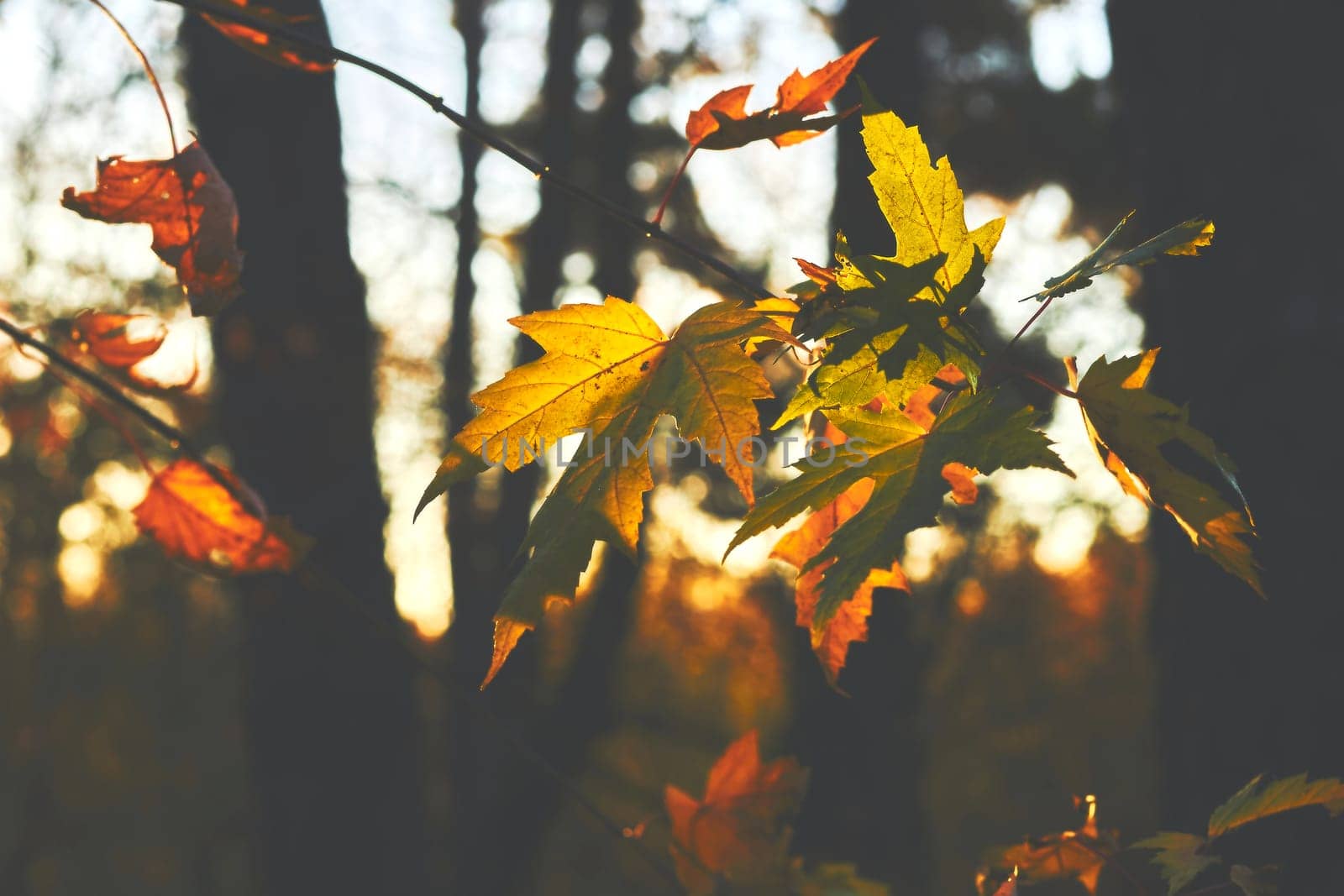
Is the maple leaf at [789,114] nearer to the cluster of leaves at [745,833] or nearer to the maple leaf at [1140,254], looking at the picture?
the maple leaf at [1140,254]

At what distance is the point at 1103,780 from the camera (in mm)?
15391

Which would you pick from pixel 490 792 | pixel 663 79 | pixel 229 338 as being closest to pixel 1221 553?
pixel 229 338

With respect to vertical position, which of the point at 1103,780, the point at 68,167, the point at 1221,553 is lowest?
the point at 1103,780

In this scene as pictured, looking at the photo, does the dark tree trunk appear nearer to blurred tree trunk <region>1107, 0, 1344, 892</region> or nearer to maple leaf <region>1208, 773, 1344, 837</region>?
blurred tree trunk <region>1107, 0, 1344, 892</region>

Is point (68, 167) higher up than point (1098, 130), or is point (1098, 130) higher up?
point (68, 167)

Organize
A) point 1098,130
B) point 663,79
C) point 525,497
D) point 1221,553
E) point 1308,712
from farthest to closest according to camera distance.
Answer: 1. point 1098,130
2. point 663,79
3. point 525,497
4. point 1308,712
5. point 1221,553

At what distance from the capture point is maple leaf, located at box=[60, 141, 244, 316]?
2.38 ft

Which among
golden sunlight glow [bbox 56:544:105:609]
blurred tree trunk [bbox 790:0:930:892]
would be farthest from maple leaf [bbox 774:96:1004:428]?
golden sunlight glow [bbox 56:544:105:609]

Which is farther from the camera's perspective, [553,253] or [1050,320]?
[1050,320]

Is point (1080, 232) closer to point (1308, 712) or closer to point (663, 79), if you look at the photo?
point (663, 79)

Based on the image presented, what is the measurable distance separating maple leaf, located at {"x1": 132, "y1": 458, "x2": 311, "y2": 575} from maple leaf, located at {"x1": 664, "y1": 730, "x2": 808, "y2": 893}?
40 cm

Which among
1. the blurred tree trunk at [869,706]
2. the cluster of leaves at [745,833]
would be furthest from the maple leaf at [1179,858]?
the blurred tree trunk at [869,706]

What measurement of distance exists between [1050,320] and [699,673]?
11540 millimetres

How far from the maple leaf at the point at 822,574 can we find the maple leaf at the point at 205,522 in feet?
1.33
